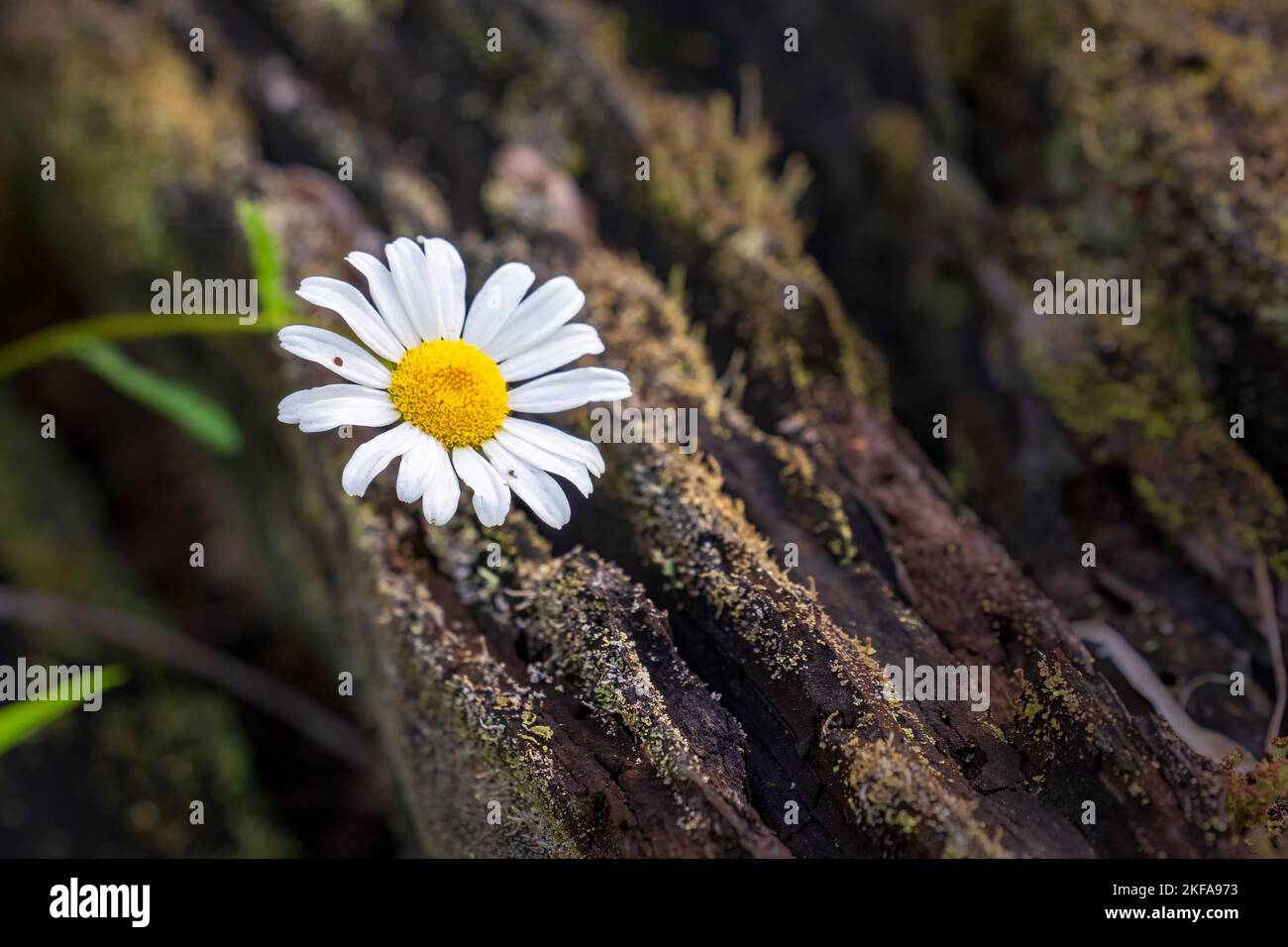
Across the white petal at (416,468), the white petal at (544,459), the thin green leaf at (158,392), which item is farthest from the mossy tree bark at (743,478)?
the white petal at (416,468)

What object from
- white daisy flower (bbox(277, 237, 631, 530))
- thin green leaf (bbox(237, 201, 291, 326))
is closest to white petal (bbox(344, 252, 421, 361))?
white daisy flower (bbox(277, 237, 631, 530))

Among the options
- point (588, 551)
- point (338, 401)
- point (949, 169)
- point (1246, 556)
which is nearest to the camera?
point (338, 401)

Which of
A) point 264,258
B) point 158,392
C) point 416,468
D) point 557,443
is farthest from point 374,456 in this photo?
point 158,392

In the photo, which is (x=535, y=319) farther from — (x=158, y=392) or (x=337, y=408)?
(x=158, y=392)

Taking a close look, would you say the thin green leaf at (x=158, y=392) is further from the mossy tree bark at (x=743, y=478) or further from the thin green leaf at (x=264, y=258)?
the thin green leaf at (x=264, y=258)
